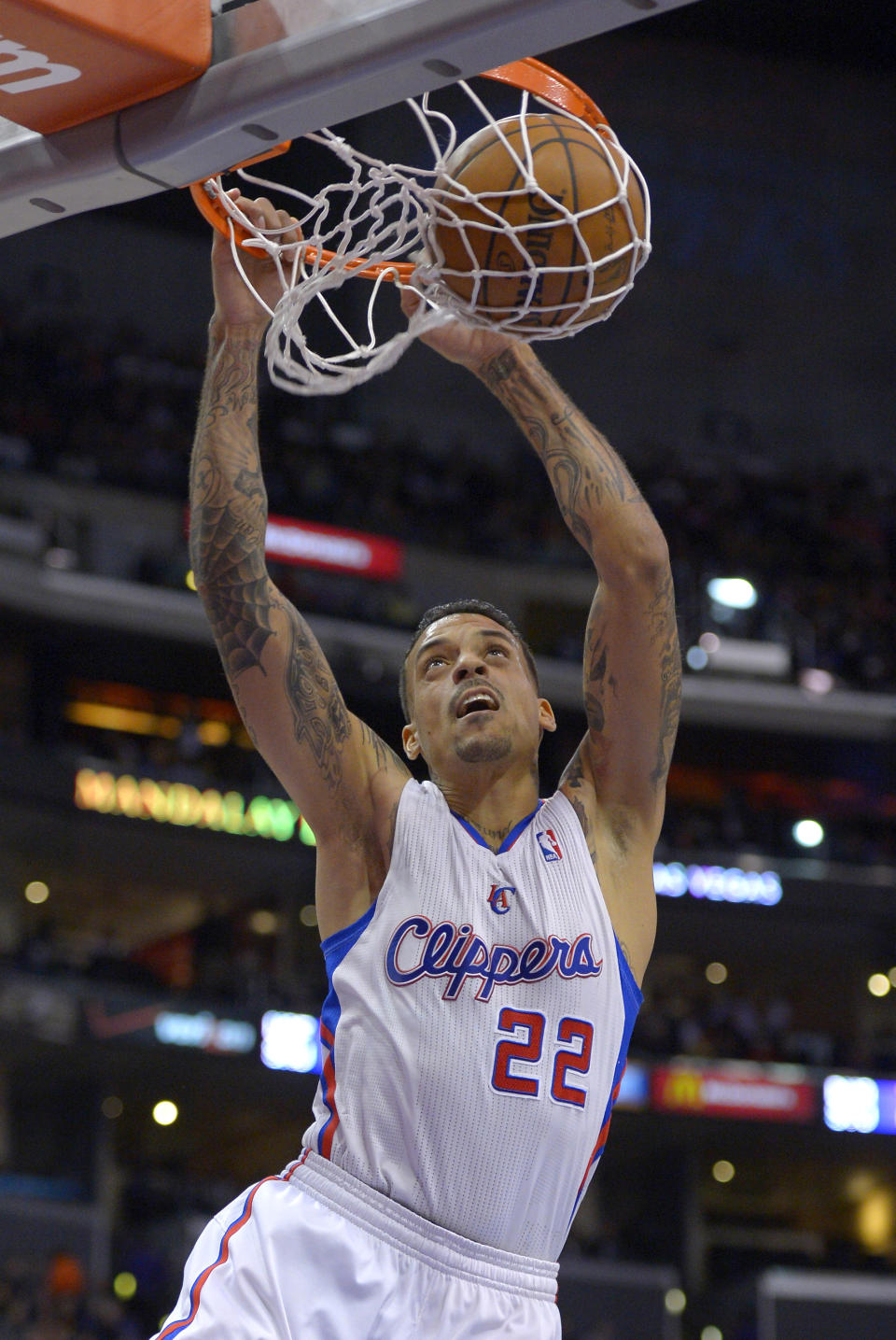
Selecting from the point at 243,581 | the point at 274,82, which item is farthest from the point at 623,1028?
the point at 274,82

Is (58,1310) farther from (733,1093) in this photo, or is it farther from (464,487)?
(464,487)

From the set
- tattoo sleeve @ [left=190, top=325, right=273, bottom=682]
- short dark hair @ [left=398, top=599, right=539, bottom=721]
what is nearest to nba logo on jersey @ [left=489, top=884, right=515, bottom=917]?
short dark hair @ [left=398, top=599, right=539, bottom=721]

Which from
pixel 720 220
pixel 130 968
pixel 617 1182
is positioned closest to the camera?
pixel 130 968

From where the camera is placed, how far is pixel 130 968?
1778cm

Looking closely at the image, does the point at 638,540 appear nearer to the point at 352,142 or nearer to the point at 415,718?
the point at 415,718

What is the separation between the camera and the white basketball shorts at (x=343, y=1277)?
8.73 ft

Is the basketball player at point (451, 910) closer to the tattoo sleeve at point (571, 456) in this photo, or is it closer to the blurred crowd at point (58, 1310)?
the tattoo sleeve at point (571, 456)

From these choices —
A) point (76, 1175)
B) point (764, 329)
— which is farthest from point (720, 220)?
point (76, 1175)

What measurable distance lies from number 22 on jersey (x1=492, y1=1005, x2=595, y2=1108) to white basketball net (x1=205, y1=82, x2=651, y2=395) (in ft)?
3.97

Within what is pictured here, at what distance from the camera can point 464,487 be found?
23.0 meters

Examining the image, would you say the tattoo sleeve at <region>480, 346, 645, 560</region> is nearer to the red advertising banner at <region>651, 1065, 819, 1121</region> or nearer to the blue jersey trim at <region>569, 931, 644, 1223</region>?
the blue jersey trim at <region>569, 931, 644, 1223</region>

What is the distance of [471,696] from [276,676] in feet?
1.26

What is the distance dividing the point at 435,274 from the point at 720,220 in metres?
22.5

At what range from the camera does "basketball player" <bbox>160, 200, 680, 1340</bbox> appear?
9.08 ft
